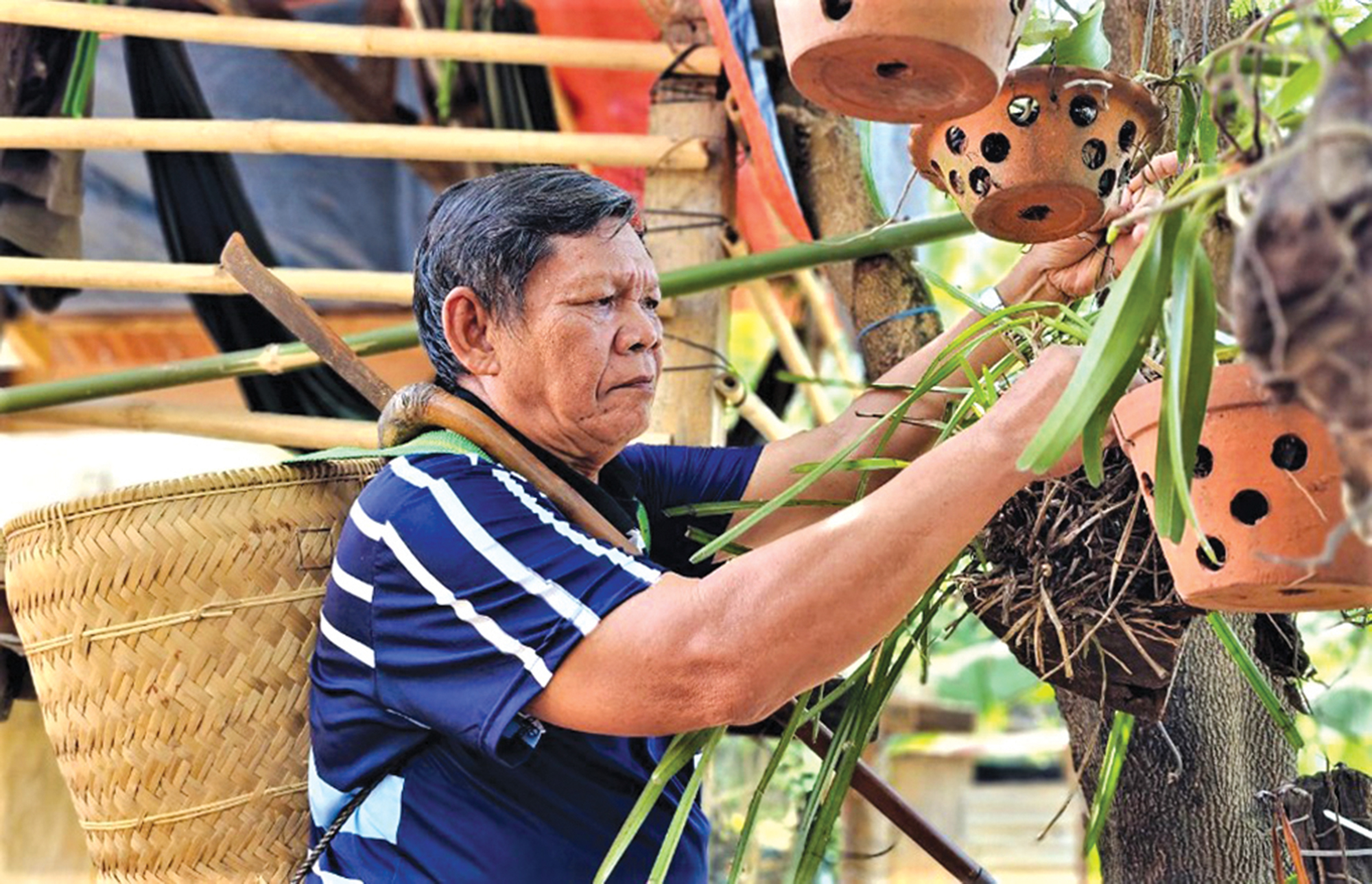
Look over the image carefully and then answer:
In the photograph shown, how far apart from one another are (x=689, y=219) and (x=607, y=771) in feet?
4.28

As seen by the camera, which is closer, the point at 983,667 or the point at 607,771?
the point at 607,771

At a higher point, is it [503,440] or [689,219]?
[689,219]

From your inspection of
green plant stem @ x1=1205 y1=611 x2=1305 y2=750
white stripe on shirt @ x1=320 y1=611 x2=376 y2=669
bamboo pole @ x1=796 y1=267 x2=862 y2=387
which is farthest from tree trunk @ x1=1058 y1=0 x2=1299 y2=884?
bamboo pole @ x1=796 y1=267 x2=862 y2=387

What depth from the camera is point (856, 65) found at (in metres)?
1.45

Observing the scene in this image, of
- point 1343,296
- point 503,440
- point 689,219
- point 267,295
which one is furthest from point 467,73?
point 1343,296

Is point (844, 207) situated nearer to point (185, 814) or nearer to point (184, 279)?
point (184, 279)

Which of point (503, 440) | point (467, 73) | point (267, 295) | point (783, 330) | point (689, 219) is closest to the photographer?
point (503, 440)

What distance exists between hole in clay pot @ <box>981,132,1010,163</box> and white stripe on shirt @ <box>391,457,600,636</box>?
0.57 metres

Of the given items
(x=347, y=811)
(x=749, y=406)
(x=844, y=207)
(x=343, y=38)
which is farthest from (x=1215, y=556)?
(x=343, y=38)

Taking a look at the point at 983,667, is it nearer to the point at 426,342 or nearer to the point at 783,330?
the point at 783,330

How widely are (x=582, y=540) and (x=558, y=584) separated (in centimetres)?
6

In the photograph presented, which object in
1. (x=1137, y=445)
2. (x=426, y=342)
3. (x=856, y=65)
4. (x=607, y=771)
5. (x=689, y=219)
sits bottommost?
(x=607, y=771)

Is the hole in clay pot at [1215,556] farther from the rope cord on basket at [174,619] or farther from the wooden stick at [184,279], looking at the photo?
the wooden stick at [184,279]

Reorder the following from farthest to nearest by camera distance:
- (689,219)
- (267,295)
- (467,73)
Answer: (467,73), (689,219), (267,295)
